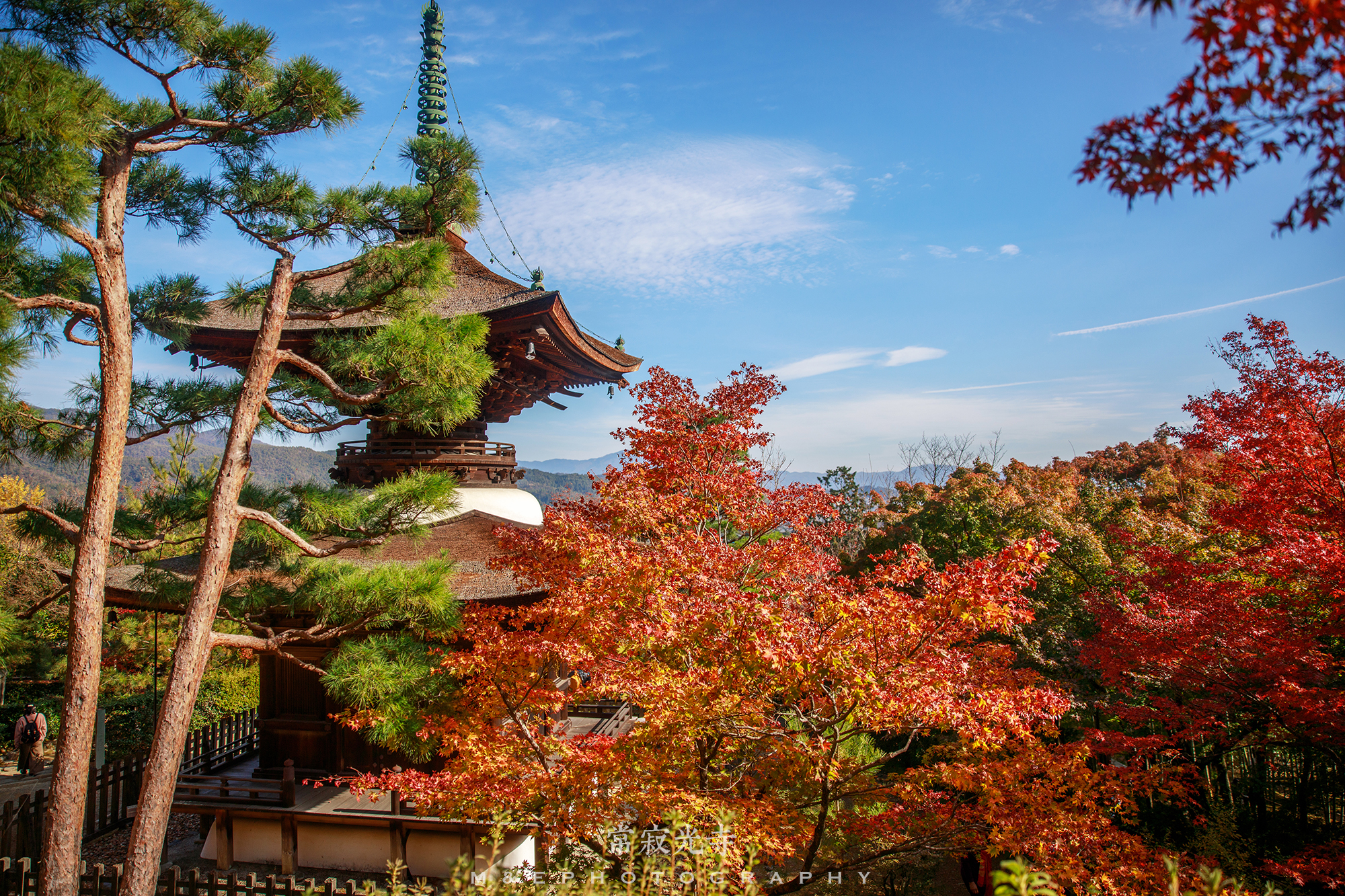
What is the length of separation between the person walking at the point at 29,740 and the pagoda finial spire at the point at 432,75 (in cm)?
1099

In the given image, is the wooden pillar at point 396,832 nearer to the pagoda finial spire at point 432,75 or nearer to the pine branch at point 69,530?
the pine branch at point 69,530

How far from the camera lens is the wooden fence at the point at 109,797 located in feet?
21.7

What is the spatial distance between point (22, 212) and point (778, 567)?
5940 mm

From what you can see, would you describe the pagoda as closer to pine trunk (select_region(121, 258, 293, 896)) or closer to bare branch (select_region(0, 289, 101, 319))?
pine trunk (select_region(121, 258, 293, 896))

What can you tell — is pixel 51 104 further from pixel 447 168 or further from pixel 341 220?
pixel 447 168

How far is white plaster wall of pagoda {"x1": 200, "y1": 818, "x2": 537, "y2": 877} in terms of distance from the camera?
677 centimetres

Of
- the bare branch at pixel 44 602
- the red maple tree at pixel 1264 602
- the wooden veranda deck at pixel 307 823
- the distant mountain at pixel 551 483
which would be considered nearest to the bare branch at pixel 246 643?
the bare branch at pixel 44 602

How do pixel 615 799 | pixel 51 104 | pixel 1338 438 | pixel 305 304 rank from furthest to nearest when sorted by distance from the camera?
pixel 305 304, pixel 1338 438, pixel 615 799, pixel 51 104

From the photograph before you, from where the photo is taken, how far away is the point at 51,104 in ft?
12.4

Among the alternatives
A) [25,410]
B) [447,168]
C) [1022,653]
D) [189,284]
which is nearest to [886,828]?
[1022,653]

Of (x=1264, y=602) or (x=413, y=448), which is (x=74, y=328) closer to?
(x=413, y=448)

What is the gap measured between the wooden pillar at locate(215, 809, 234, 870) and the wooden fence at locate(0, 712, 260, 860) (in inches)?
15.2

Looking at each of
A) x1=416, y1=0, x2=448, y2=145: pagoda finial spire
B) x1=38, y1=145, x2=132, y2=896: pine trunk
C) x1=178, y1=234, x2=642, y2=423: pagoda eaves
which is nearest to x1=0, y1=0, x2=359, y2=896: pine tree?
x1=38, y1=145, x2=132, y2=896: pine trunk

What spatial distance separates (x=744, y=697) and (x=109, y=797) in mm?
8814
